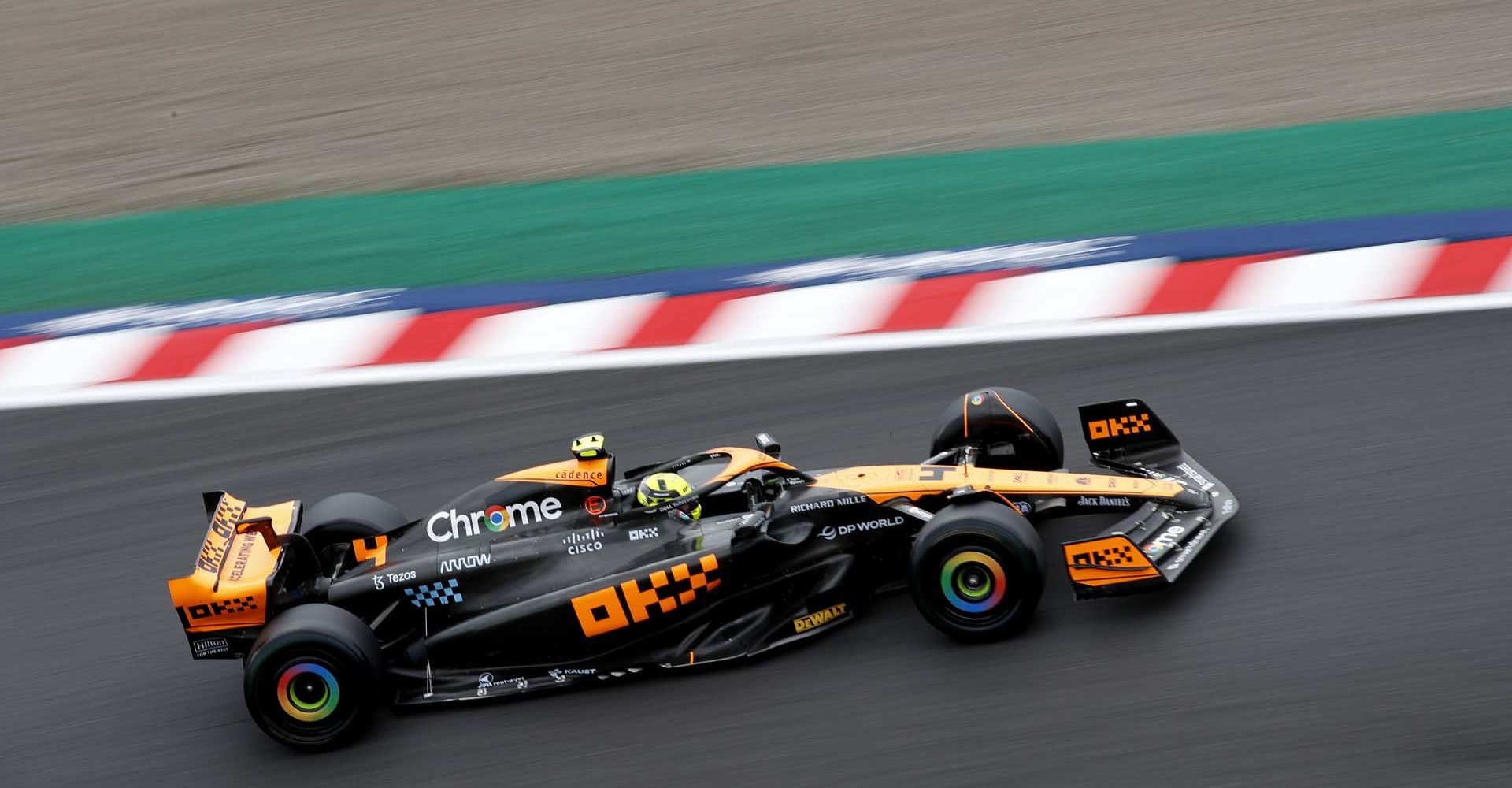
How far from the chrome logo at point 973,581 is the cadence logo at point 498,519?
66.1 inches

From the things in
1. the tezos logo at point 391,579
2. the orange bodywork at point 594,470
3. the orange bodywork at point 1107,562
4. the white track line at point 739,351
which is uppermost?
the white track line at point 739,351

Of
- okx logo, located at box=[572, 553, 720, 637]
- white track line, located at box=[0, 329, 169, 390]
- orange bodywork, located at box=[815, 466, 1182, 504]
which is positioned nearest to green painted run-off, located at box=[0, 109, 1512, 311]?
white track line, located at box=[0, 329, 169, 390]

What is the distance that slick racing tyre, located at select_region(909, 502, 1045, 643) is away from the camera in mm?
6062

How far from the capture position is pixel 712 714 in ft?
20.2

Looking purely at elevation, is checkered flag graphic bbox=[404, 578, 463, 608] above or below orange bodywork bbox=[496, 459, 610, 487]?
below

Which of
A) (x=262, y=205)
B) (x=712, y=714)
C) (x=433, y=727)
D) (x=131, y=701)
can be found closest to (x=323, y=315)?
(x=262, y=205)

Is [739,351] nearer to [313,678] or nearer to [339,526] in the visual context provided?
[339,526]

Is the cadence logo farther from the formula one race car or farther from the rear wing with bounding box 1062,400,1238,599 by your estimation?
the rear wing with bounding box 1062,400,1238,599

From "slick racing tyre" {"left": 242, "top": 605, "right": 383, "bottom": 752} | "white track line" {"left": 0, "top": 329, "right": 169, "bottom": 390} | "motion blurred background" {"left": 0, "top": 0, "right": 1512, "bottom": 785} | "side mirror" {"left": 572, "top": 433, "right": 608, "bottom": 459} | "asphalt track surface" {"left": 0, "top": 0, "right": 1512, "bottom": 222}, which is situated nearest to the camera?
"motion blurred background" {"left": 0, "top": 0, "right": 1512, "bottom": 785}

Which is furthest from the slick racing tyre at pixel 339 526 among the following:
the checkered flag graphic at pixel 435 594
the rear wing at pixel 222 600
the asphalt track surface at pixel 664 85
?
the asphalt track surface at pixel 664 85

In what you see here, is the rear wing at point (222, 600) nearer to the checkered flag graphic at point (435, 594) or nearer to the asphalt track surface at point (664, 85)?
the checkered flag graphic at point (435, 594)

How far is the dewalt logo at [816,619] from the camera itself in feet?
21.1

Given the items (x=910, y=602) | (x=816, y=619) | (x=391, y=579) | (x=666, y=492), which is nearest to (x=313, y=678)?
(x=391, y=579)

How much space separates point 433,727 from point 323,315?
458 centimetres
